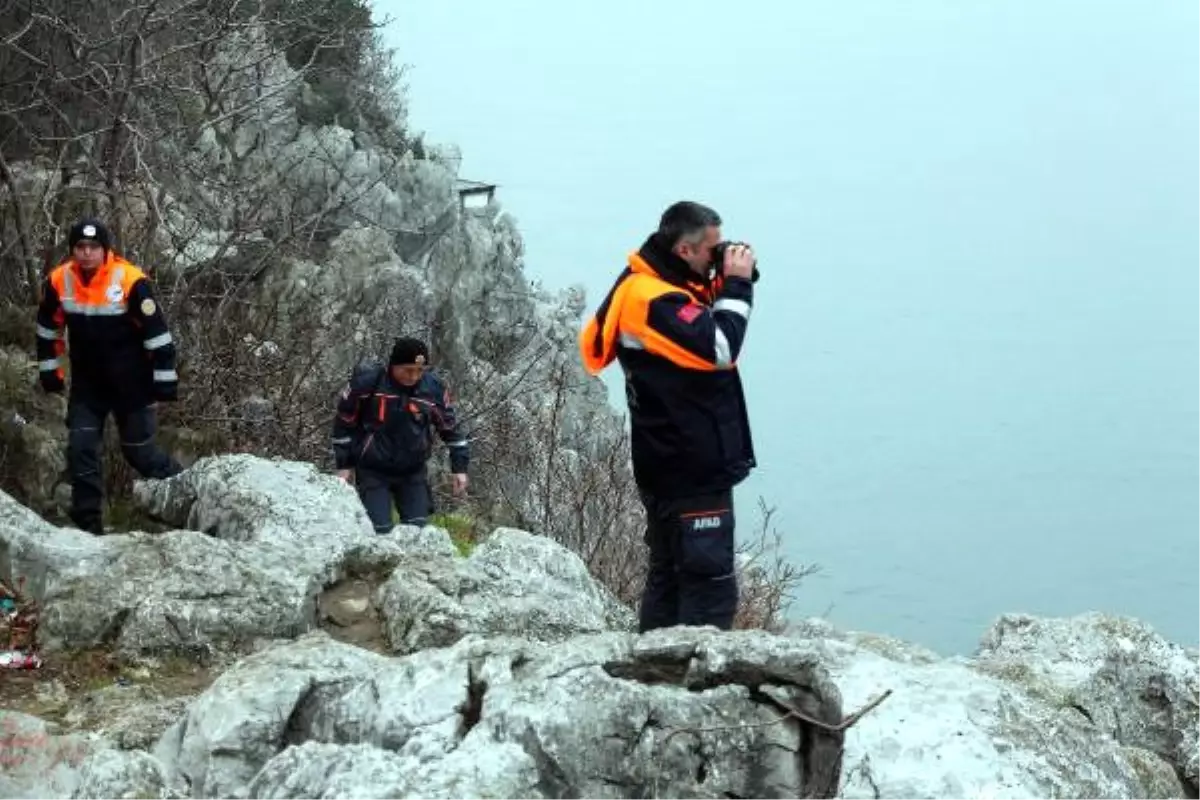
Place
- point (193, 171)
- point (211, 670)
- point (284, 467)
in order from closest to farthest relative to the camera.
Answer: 1. point (211, 670)
2. point (284, 467)
3. point (193, 171)

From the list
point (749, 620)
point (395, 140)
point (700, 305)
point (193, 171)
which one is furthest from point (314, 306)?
point (395, 140)

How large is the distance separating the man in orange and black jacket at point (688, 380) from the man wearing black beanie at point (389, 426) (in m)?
3.14

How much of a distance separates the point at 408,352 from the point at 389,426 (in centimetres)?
52

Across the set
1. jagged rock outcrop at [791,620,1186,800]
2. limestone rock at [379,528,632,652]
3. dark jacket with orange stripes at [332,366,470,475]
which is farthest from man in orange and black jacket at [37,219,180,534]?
jagged rock outcrop at [791,620,1186,800]

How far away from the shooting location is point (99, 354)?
311 inches

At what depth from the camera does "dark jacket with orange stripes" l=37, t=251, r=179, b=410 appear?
25.5 ft

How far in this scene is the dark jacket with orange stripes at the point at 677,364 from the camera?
5160mm

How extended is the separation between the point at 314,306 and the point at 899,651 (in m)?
8.62

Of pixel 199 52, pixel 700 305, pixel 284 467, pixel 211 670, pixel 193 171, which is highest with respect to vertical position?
pixel 199 52

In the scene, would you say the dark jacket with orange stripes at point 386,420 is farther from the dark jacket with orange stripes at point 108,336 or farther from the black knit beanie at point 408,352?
the dark jacket with orange stripes at point 108,336

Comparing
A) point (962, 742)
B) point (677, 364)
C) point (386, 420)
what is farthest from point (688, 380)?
point (386, 420)

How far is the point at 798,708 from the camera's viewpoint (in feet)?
12.2

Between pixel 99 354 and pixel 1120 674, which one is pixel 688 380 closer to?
pixel 1120 674

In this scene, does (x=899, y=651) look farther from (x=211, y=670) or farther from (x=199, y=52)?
(x=199, y=52)
